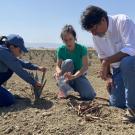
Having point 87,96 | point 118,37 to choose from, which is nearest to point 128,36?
point 118,37

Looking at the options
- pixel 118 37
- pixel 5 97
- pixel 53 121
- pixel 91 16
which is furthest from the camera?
pixel 5 97

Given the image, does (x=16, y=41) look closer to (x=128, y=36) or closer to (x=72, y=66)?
(x=72, y=66)

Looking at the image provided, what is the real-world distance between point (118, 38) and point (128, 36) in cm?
45

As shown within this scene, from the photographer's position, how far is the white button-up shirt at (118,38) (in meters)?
5.10

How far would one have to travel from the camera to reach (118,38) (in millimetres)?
5547

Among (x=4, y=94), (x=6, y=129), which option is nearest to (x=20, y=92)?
(x=4, y=94)

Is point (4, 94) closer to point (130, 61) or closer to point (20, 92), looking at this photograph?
point (20, 92)

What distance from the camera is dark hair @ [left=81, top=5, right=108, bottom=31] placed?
502cm

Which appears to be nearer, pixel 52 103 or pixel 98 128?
pixel 98 128

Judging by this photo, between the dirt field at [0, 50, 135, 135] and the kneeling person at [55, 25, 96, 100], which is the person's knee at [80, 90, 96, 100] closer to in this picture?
the kneeling person at [55, 25, 96, 100]

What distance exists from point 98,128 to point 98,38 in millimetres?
1423

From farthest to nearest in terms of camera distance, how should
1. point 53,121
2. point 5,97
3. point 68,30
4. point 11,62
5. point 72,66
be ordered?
point 72,66, point 68,30, point 5,97, point 11,62, point 53,121

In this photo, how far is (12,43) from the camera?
6145 mm

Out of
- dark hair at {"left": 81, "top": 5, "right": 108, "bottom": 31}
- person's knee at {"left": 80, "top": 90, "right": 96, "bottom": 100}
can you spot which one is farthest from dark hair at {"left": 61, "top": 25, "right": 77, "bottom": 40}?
dark hair at {"left": 81, "top": 5, "right": 108, "bottom": 31}
